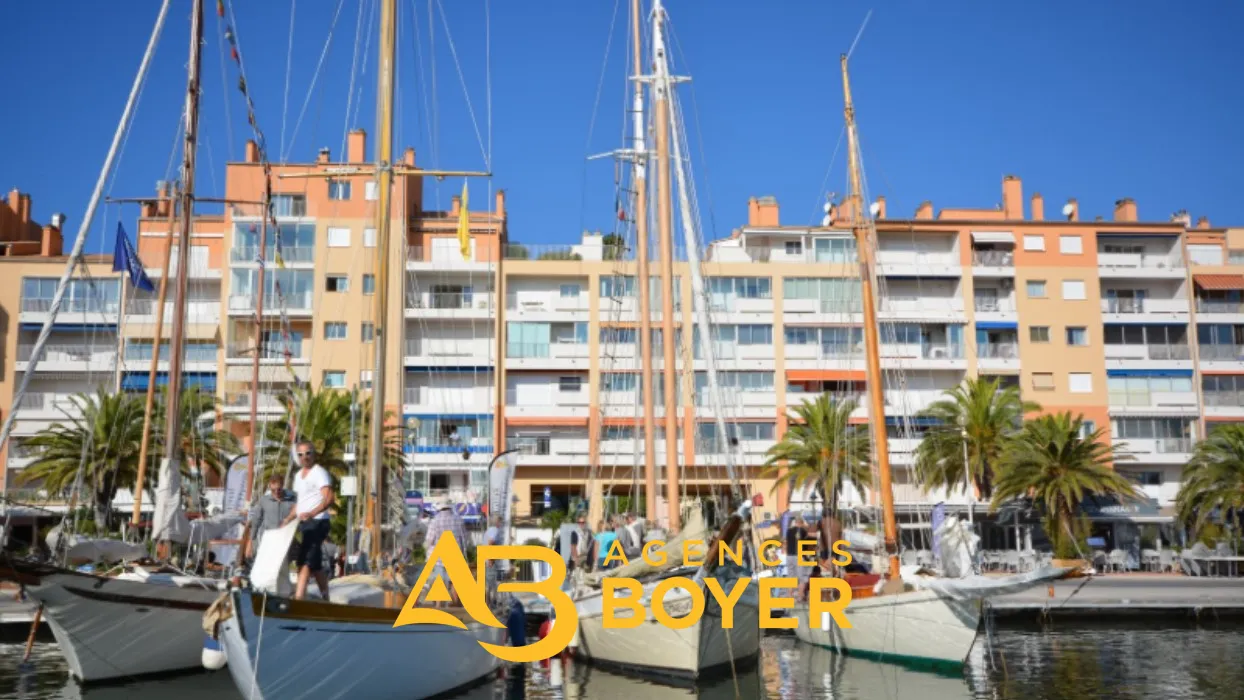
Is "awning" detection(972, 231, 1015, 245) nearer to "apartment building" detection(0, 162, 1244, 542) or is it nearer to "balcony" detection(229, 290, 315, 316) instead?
"apartment building" detection(0, 162, 1244, 542)

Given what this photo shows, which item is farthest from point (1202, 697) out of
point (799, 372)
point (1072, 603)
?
point (799, 372)

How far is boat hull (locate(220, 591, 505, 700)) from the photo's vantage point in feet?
49.6

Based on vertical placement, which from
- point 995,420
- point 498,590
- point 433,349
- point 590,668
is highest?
point 433,349

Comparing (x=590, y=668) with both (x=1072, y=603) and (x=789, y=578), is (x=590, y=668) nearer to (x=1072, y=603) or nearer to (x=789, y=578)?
(x=789, y=578)

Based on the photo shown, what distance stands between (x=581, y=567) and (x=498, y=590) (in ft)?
17.6

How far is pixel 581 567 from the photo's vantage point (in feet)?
91.2

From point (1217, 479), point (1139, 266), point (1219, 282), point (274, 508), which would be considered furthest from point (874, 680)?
point (1219, 282)

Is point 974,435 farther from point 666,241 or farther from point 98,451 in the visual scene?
point 98,451

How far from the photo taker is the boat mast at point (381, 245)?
19.9 m

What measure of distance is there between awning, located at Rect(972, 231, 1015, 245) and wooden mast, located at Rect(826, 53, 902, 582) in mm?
37195

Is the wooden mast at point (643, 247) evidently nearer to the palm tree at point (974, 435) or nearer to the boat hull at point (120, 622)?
the boat hull at point (120, 622)

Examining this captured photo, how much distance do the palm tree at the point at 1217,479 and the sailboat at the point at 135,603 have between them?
129 ft

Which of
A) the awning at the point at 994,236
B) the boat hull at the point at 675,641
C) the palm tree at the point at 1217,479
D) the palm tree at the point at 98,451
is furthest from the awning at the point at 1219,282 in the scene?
the palm tree at the point at 98,451

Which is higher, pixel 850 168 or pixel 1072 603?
pixel 850 168
